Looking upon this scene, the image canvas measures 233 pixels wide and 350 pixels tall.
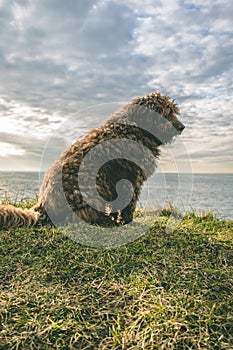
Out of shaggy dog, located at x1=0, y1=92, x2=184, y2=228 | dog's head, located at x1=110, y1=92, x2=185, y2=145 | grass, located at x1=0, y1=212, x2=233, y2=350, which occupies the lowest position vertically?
grass, located at x1=0, y1=212, x2=233, y2=350

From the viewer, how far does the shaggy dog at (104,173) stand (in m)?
4.07

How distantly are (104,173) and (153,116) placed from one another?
1259 millimetres

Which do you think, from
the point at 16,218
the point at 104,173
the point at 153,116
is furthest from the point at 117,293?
the point at 153,116

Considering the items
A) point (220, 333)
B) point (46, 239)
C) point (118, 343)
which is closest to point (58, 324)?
point (118, 343)

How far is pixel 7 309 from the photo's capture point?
2.61 m

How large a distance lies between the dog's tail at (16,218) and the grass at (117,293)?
14.6 inches

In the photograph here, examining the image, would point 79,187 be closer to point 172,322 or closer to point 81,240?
point 81,240

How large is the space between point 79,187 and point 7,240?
1.10 metres

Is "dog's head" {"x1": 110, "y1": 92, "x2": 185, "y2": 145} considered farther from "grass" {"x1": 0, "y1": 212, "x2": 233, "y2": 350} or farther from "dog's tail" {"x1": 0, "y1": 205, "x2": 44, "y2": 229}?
"dog's tail" {"x1": 0, "y1": 205, "x2": 44, "y2": 229}

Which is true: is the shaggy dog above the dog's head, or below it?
below

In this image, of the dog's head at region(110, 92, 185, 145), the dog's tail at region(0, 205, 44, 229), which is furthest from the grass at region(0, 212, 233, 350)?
the dog's head at region(110, 92, 185, 145)

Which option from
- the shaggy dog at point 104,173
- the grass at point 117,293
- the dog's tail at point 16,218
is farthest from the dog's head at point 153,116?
the dog's tail at point 16,218

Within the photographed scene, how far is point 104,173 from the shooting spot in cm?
411

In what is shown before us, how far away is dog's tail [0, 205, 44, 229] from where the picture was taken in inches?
170
